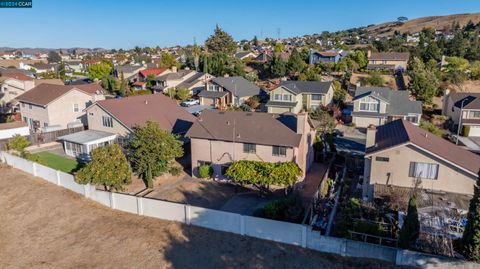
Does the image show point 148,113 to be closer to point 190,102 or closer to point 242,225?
point 242,225

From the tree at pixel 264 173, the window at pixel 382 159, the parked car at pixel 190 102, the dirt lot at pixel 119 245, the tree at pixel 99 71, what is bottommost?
the dirt lot at pixel 119 245

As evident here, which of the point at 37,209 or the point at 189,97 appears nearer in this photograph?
the point at 37,209

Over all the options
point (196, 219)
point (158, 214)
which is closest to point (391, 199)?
point (196, 219)

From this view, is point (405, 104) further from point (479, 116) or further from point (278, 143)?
point (278, 143)

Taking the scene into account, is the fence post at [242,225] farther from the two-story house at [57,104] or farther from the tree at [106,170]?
the two-story house at [57,104]

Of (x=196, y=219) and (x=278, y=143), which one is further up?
(x=278, y=143)

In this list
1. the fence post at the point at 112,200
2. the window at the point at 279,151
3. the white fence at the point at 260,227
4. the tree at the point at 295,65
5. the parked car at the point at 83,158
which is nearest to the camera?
the white fence at the point at 260,227

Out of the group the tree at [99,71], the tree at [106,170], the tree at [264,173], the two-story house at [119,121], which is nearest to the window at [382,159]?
the tree at [264,173]
